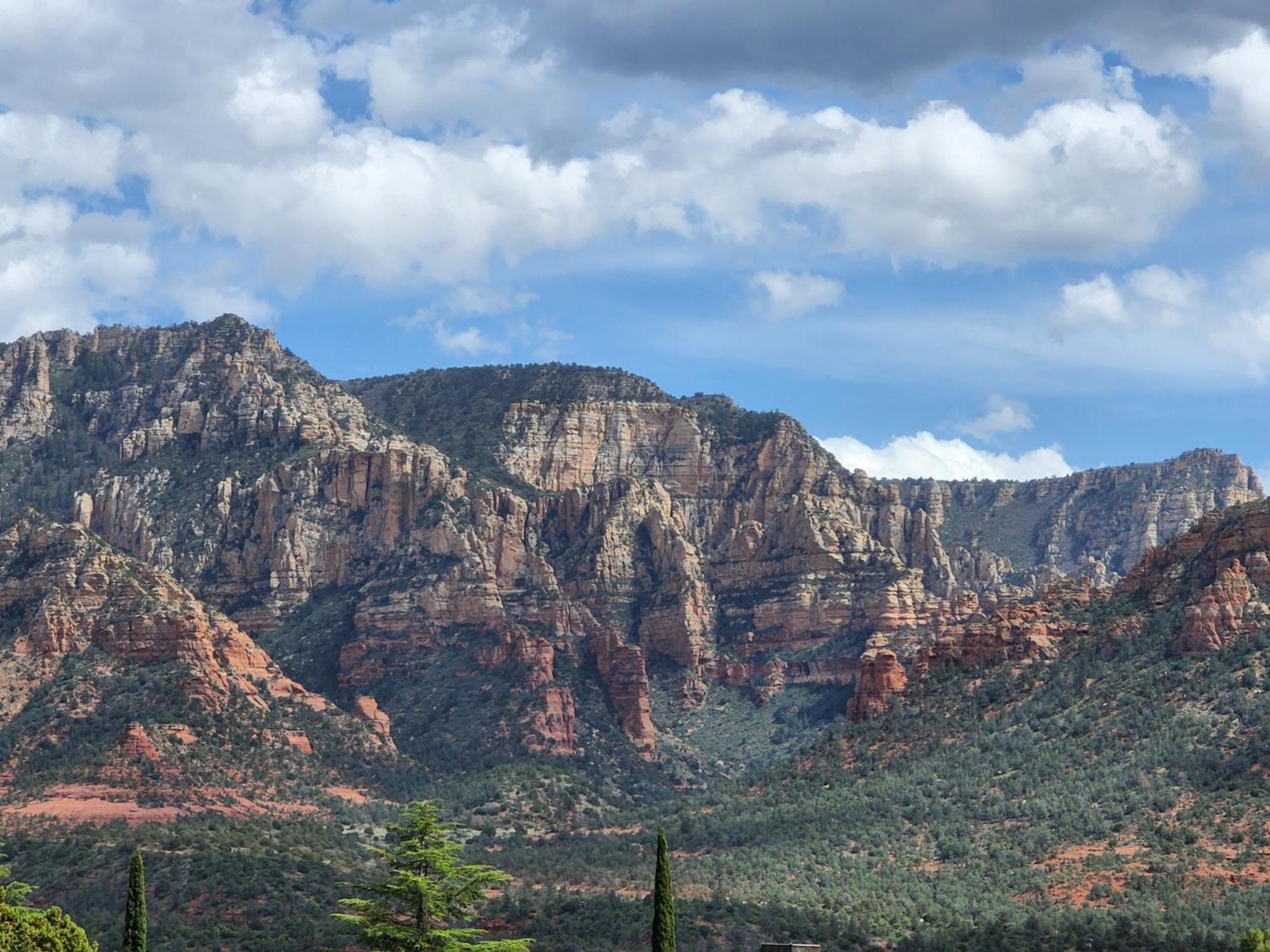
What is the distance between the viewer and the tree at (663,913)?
101 meters

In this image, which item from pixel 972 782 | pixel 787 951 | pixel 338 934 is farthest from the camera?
pixel 972 782

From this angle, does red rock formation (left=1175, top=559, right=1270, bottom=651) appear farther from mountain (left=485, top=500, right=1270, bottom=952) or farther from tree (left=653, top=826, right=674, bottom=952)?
tree (left=653, top=826, right=674, bottom=952)

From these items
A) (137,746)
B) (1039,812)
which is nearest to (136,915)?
(1039,812)

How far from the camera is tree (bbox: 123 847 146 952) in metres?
98.2

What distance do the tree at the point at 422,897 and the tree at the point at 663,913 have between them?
242 inches

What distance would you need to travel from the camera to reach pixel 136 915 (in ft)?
326

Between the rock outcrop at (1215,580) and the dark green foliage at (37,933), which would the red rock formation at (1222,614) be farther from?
the dark green foliage at (37,933)

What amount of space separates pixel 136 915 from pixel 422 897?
13.2 metres

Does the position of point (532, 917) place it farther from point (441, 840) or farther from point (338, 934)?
point (441, 840)

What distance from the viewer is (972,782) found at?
16825cm

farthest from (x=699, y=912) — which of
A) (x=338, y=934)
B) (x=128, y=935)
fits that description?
(x=128, y=935)

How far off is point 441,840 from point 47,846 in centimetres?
7834

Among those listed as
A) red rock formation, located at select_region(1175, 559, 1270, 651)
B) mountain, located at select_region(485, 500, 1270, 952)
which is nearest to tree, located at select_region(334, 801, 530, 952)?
mountain, located at select_region(485, 500, 1270, 952)

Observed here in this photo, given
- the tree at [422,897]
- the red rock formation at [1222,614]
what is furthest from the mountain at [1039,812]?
the tree at [422,897]
